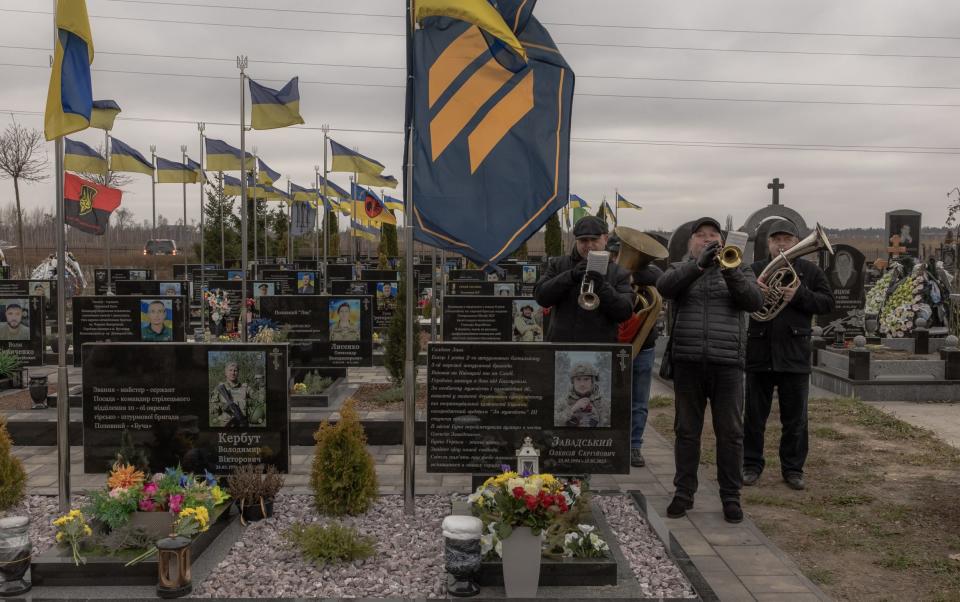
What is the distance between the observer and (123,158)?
23094mm

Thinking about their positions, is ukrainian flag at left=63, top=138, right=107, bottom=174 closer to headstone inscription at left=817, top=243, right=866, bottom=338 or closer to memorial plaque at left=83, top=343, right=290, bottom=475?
memorial plaque at left=83, top=343, right=290, bottom=475

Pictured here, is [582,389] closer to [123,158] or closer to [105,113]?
[105,113]

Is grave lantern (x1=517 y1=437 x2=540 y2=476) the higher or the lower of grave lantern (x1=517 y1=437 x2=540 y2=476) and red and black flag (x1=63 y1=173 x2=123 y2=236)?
the lower

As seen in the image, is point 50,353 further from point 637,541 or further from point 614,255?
point 637,541

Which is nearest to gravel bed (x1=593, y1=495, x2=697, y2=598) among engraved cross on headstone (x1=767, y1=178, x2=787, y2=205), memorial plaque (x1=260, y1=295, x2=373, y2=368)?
memorial plaque (x1=260, y1=295, x2=373, y2=368)

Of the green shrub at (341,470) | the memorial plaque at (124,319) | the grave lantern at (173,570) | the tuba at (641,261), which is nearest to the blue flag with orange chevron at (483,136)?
the green shrub at (341,470)

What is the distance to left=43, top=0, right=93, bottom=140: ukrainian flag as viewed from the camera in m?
5.54

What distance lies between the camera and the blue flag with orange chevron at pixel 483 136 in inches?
213

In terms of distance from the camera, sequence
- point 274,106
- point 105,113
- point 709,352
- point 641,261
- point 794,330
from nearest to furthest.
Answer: point 709,352
point 794,330
point 641,261
point 274,106
point 105,113

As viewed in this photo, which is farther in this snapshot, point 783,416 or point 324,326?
point 324,326

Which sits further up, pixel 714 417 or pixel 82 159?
pixel 82 159

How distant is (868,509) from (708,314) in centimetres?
231

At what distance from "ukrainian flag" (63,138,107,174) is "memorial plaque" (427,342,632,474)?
1783cm

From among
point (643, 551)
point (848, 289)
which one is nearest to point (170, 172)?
point (848, 289)
